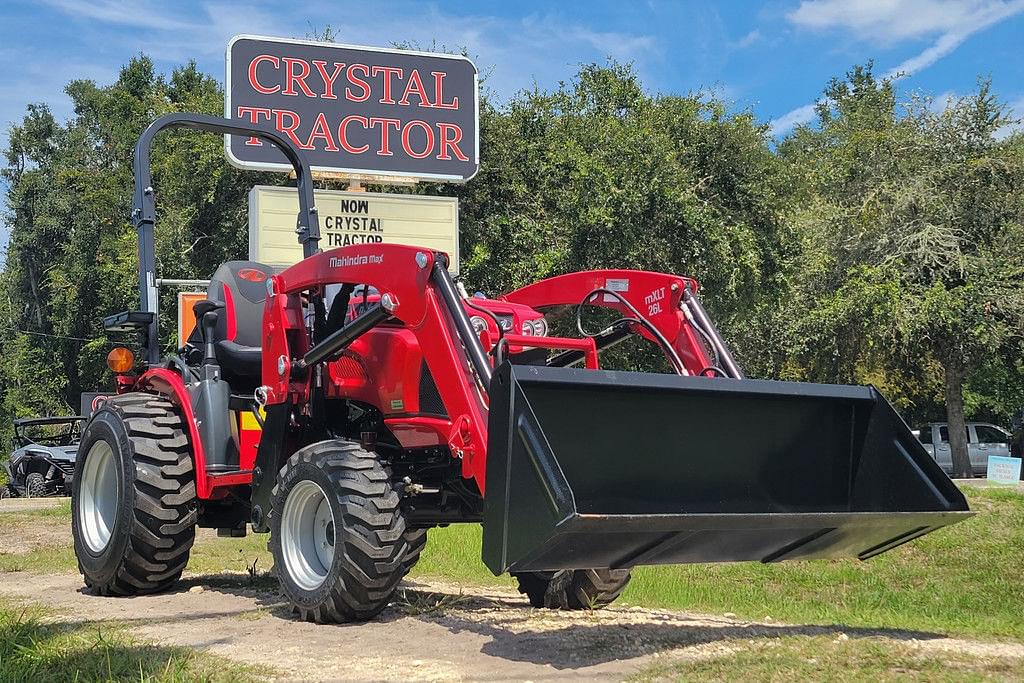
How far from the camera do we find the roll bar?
8.34 metres

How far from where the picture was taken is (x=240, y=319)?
27.1 ft

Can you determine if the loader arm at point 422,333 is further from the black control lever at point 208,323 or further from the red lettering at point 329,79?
the red lettering at point 329,79

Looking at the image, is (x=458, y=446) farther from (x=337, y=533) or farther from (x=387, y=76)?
(x=387, y=76)

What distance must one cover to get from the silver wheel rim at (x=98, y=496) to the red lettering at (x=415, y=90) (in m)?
10.5

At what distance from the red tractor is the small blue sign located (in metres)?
9.73

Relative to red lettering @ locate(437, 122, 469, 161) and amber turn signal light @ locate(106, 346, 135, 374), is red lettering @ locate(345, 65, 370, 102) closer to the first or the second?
red lettering @ locate(437, 122, 469, 161)

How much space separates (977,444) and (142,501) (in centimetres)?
2850

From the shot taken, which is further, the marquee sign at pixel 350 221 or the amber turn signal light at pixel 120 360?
the marquee sign at pixel 350 221

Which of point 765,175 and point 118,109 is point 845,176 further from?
point 118,109

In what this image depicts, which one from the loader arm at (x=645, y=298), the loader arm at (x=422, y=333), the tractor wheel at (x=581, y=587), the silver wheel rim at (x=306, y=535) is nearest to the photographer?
the loader arm at (x=422, y=333)

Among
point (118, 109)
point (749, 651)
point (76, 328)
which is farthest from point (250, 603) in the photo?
point (118, 109)

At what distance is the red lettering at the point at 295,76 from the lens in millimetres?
17109

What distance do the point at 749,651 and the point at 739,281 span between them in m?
18.0

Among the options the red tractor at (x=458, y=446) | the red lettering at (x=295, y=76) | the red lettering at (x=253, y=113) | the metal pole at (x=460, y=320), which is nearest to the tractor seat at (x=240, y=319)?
the red tractor at (x=458, y=446)
